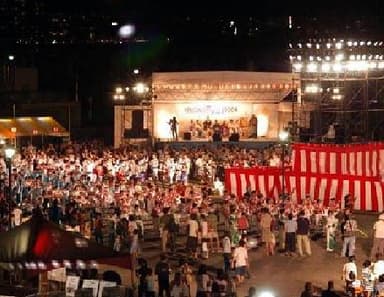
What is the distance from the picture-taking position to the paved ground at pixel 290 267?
18.2 m

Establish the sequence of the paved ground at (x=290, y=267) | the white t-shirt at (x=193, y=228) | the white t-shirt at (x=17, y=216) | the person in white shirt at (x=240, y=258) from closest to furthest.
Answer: the person in white shirt at (x=240, y=258), the paved ground at (x=290, y=267), the white t-shirt at (x=193, y=228), the white t-shirt at (x=17, y=216)

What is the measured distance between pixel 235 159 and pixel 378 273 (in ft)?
52.2

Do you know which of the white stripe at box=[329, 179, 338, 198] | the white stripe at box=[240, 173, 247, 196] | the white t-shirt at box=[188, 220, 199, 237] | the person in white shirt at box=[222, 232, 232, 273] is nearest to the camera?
the person in white shirt at box=[222, 232, 232, 273]

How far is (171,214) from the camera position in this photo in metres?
21.8

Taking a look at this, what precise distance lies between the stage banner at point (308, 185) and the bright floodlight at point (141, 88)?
1525 centimetres

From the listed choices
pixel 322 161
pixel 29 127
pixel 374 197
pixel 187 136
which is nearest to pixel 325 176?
pixel 322 161

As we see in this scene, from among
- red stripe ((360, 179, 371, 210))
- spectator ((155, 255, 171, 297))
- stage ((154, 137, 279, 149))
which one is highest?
stage ((154, 137, 279, 149))

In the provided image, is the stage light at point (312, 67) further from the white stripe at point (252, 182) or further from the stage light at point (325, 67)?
the white stripe at point (252, 182)

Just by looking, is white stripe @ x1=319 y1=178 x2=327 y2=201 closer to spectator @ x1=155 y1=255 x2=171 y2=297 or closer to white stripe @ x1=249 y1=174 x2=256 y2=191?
white stripe @ x1=249 y1=174 x2=256 y2=191

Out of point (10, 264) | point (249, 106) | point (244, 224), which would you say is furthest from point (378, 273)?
point (249, 106)

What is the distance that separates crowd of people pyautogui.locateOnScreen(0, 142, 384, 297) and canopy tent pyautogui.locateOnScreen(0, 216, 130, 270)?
7.88 ft

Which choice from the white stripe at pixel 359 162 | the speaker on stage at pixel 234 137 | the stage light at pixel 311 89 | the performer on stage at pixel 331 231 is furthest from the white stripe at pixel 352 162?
the speaker on stage at pixel 234 137

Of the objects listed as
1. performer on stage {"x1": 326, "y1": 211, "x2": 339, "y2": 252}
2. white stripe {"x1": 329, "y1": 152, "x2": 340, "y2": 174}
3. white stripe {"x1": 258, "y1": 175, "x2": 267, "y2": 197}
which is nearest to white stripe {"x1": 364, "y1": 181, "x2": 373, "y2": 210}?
white stripe {"x1": 329, "y1": 152, "x2": 340, "y2": 174}

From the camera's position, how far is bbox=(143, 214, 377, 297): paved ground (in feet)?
59.7
